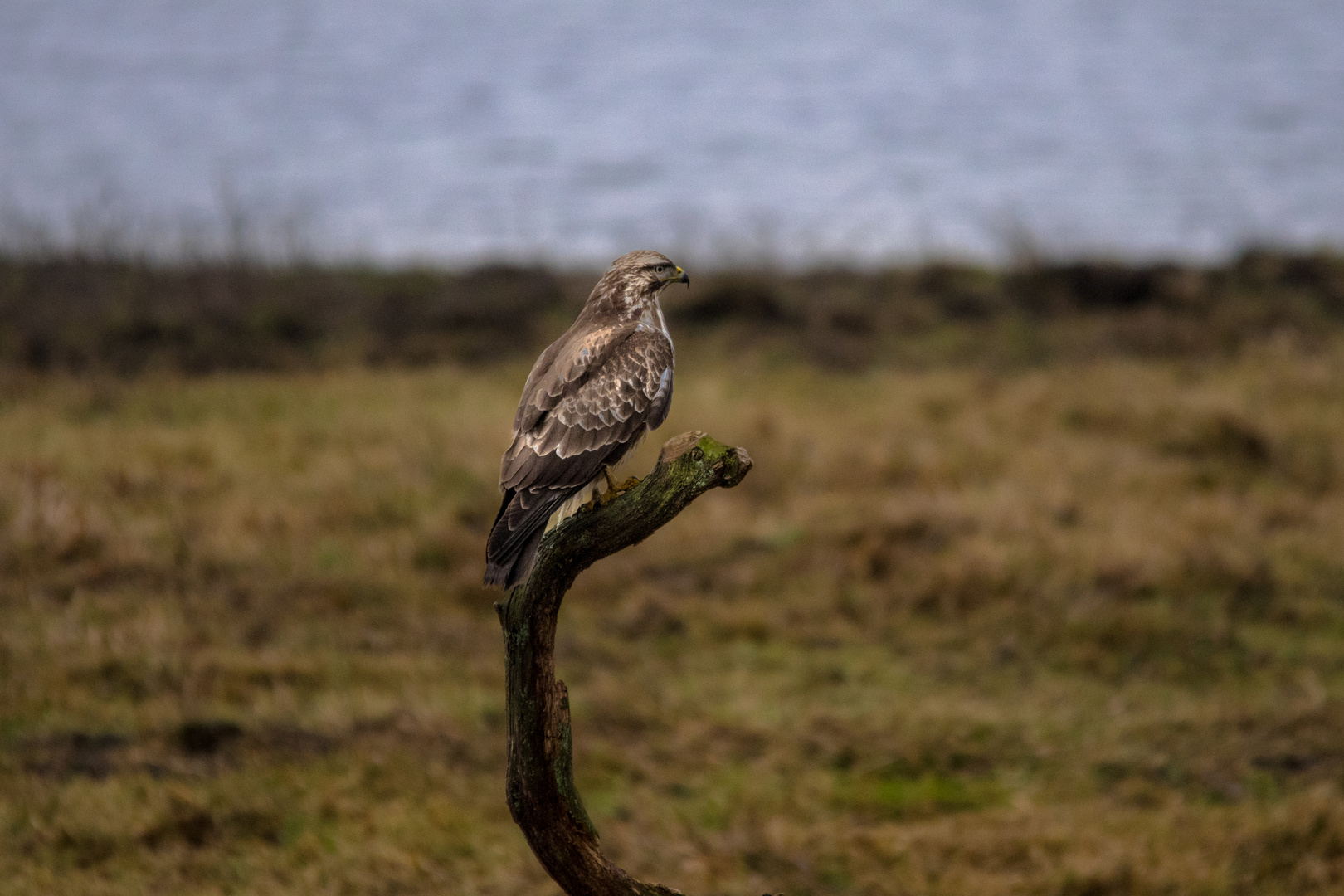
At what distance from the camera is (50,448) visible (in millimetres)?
11500

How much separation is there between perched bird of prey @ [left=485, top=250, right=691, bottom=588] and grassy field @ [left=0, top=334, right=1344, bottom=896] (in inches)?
115

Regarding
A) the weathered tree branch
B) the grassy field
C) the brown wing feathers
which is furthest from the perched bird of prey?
the grassy field

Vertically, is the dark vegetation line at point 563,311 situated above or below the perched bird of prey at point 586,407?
above

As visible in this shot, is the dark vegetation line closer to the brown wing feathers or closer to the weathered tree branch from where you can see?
the brown wing feathers

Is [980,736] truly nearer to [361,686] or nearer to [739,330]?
[361,686]

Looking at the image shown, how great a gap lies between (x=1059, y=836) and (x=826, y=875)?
128 centimetres

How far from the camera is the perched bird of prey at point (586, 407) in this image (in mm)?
3539

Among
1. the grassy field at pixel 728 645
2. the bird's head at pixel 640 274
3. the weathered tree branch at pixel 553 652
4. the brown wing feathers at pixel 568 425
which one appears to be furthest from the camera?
the grassy field at pixel 728 645

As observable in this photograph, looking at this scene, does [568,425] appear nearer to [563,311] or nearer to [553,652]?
[553,652]

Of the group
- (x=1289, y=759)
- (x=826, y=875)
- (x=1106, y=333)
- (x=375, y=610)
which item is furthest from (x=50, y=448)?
(x=1106, y=333)

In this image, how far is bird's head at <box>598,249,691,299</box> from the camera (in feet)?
12.6

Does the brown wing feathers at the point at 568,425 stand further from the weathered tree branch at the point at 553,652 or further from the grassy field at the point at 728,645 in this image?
the grassy field at the point at 728,645

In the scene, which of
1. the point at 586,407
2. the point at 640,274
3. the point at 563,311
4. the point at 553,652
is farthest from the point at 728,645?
the point at 563,311

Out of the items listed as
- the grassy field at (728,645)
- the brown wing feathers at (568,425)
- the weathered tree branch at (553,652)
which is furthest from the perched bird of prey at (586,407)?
the grassy field at (728,645)
